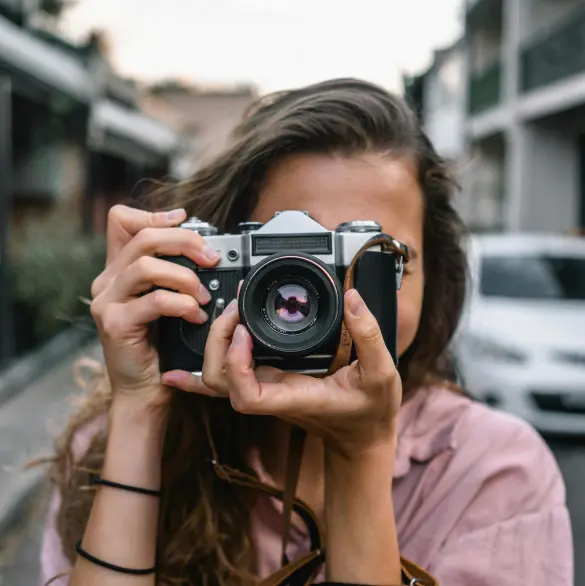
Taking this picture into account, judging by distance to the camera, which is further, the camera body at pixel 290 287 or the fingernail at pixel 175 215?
the fingernail at pixel 175 215

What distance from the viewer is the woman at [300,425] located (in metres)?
1.21

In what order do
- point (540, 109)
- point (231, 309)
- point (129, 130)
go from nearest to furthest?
1. point (231, 309)
2. point (129, 130)
3. point (540, 109)

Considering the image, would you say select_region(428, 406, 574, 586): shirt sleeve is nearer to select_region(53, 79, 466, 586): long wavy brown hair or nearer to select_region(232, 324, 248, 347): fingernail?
select_region(53, 79, 466, 586): long wavy brown hair

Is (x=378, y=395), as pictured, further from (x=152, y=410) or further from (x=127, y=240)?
(x=127, y=240)

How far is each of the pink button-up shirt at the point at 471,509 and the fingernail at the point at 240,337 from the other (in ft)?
1.38

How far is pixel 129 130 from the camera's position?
11.7 metres

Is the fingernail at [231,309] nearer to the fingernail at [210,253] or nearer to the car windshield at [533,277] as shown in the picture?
the fingernail at [210,253]

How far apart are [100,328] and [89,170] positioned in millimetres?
10581

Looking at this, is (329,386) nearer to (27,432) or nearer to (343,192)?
(343,192)

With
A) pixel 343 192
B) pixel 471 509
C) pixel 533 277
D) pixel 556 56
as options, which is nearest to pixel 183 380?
pixel 343 192

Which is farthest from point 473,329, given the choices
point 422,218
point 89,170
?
point 89,170

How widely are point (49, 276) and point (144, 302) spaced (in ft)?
24.1

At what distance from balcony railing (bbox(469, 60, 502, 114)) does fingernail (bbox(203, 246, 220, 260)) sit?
58.9ft

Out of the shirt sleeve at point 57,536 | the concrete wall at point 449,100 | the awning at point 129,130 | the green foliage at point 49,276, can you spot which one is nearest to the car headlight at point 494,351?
the green foliage at point 49,276
